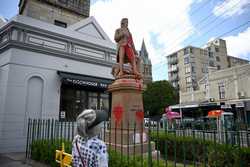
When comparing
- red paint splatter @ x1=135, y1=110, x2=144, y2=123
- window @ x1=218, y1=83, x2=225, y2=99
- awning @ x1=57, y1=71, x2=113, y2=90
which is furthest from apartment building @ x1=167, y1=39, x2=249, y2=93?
red paint splatter @ x1=135, y1=110, x2=144, y2=123

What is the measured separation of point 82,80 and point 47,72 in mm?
2012

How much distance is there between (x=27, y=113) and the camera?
1039 centimetres

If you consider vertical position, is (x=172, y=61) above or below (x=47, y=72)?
above

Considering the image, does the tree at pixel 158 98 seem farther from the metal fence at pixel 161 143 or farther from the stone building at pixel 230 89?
the metal fence at pixel 161 143

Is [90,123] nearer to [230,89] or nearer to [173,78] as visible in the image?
[230,89]

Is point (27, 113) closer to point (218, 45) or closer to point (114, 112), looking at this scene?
point (114, 112)

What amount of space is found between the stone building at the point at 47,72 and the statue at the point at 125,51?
4952mm

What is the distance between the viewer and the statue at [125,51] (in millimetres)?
7418

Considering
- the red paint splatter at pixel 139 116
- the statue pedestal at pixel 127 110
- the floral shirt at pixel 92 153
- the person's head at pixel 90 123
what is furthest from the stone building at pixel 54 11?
the floral shirt at pixel 92 153

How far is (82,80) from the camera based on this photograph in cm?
1194

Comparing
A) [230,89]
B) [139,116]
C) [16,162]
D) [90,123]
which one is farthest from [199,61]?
[90,123]

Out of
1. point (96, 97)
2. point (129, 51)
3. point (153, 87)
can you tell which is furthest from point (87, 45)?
point (153, 87)

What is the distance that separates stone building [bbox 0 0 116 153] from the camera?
395 inches

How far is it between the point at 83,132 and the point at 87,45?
1142 cm
